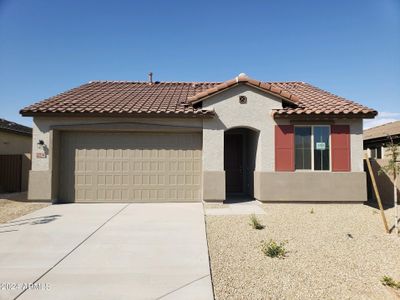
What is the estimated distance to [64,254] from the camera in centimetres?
513

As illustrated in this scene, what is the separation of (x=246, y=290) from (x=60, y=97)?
1146 centimetres

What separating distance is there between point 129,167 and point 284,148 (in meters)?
6.24

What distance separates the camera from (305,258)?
16.4 feet

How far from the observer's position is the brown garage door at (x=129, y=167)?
34.2 feet

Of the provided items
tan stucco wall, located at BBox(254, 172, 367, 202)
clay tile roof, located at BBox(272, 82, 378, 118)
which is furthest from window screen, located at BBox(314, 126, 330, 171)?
clay tile roof, located at BBox(272, 82, 378, 118)

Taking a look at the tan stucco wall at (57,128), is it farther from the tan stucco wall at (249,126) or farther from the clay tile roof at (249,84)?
the clay tile roof at (249,84)

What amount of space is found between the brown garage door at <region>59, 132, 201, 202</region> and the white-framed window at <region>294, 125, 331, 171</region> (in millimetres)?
4003

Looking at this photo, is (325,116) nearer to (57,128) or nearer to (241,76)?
(241,76)

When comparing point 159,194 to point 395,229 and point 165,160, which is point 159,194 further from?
point 395,229

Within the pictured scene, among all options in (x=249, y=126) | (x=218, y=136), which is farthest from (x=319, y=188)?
(x=218, y=136)

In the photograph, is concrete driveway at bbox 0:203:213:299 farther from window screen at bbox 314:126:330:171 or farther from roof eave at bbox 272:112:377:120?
window screen at bbox 314:126:330:171

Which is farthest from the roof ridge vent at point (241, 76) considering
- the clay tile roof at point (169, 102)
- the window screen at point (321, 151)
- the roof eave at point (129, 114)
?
the window screen at point (321, 151)

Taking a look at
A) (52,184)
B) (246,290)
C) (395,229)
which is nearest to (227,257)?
(246,290)

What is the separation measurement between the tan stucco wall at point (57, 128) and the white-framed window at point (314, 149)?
4.07 meters
